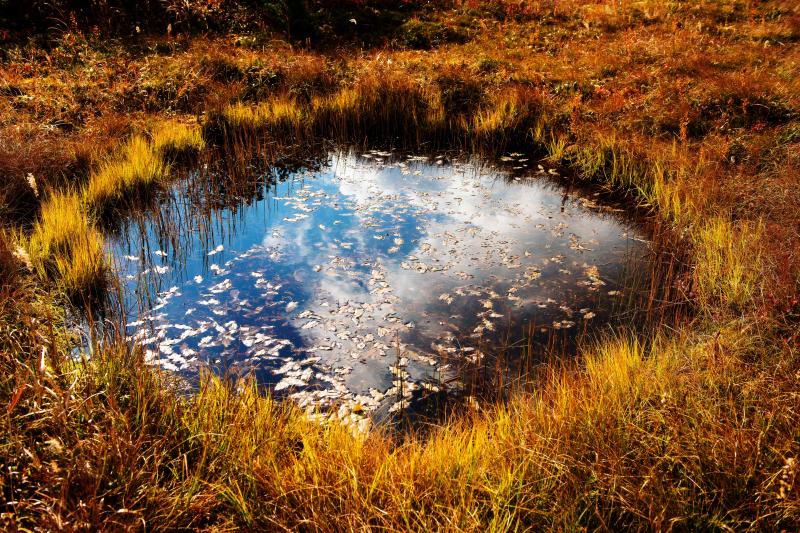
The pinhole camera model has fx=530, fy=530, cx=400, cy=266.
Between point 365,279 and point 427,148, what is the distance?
4573 millimetres

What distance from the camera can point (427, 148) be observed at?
947cm

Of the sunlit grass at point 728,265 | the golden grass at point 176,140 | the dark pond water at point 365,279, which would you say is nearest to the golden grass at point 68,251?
the dark pond water at point 365,279

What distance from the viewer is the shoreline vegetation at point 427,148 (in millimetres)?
2541

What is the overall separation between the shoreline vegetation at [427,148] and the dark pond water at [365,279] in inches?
18.7

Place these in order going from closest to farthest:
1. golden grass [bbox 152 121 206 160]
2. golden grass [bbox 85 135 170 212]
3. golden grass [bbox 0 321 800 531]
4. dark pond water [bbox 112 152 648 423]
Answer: golden grass [bbox 0 321 800 531]
dark pond water [bbox 112 152 648 423]
golden grass [bbox 85 135 170 212]
golden grass [bbox 152 121 206 160]

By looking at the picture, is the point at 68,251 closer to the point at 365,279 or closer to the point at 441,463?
the point at 365,279

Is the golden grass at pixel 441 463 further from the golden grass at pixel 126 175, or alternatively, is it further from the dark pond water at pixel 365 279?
the golden grass at pixel 126 175

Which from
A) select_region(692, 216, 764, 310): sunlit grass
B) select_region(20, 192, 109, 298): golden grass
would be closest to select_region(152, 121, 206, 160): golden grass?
select_region(20, 192, 109, 298): golden grass

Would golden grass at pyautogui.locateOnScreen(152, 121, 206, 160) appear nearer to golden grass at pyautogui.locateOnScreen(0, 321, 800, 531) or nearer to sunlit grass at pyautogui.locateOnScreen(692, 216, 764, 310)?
golden grass at pyautogui.locateOnScreen(0, 321, 800, 531)

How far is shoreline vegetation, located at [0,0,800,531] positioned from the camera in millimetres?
2541

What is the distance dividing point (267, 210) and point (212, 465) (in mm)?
4797

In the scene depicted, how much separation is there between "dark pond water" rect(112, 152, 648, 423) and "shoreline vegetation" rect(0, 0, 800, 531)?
0.48 meters

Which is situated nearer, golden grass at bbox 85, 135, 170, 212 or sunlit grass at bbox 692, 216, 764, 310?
sunlit grass at bbox 692, 216, 764, 310

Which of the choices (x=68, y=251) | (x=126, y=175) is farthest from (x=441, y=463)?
(x=126, y=175)
